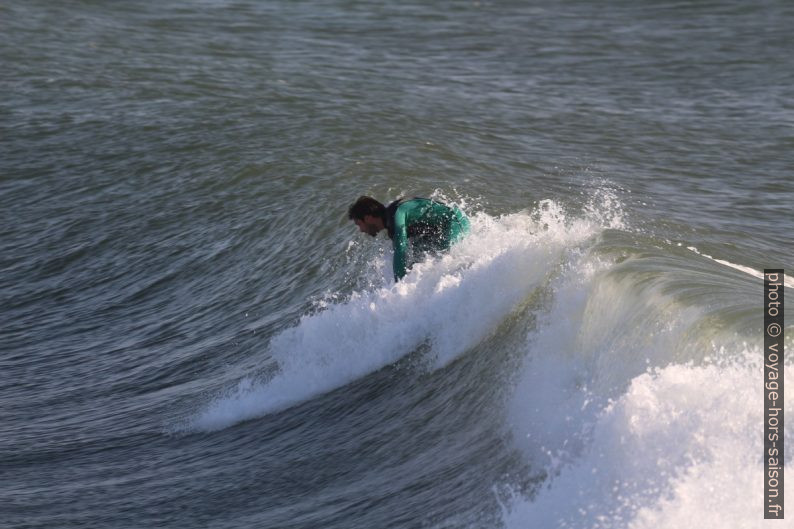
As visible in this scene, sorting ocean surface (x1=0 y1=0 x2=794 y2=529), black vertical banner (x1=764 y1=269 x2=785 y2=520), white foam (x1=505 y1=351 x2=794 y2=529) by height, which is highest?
black vertical banner (x1=764 y1=269 x2=785 y2=520)

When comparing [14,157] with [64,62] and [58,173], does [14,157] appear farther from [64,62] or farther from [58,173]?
[64,62]

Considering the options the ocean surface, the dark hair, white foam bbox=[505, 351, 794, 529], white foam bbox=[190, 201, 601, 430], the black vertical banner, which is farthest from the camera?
white foam bbox=[190, 201, 601, 430]

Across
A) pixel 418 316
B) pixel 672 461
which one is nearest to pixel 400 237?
pixel 418 316

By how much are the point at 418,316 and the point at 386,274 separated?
1.10 m

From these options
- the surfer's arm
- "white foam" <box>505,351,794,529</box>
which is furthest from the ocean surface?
the surfer's arm

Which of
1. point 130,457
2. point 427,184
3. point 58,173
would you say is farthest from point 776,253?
point 58,173

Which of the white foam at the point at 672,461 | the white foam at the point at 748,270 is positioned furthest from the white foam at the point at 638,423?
the white foam at the point at 748,270

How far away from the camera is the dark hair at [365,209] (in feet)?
28.4

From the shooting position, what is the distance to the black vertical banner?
18.7ft

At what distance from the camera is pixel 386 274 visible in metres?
10.7

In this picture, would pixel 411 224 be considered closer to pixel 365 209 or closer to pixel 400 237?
pixel 400 237

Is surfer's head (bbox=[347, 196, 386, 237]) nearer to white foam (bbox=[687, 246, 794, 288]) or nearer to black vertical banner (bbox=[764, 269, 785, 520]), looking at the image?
black vertical banner (bbox=[764, 269, 785, 520])

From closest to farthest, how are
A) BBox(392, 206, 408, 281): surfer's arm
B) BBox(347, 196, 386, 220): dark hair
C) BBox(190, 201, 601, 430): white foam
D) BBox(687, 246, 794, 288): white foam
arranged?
1. BBox(347, 196, 386, 220): dark hair
2. BBox(392, 206, 408, 281): surfer's arm
3. BBox(190, 201, 601, 430): white foam
4. BBox(687, 246, 794, 288): white foam

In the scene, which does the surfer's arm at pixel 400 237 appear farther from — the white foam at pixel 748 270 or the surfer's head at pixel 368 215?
the white foam at pixel 748 270
